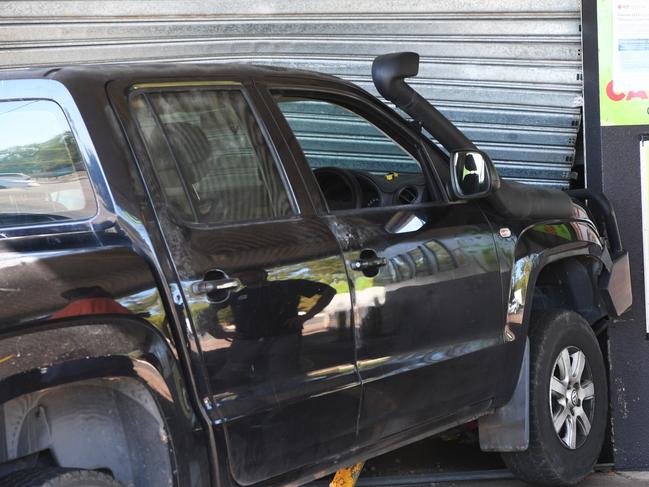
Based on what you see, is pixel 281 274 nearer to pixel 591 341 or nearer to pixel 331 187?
pixel 331 187

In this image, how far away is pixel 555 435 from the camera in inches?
188

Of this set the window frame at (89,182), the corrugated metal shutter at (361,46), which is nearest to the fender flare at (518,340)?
the corrugated metal shutter at (361,46)

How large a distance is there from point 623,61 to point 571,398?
205cm

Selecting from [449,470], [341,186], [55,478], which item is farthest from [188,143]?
[449,470]

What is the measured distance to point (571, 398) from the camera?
4961 mm

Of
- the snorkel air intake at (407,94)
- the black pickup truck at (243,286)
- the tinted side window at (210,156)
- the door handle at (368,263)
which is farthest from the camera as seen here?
the snorkel air intake at (407,94)

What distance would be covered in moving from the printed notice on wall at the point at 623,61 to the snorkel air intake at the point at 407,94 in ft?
5.06

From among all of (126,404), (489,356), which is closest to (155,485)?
(126,404)

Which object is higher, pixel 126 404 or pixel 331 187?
pixel 331 187

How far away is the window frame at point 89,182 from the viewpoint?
3029 mm

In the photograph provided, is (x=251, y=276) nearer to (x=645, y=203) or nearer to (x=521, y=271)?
(x=521, y=271)

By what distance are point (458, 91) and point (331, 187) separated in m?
2.30

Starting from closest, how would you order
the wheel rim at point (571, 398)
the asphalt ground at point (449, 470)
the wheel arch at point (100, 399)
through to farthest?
the wheel arch at point (100, 399) < the wheel rim at point (571, 398) < the asphalt ground at point (449, 470)

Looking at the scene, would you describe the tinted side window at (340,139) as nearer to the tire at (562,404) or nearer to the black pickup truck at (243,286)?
the black pickup truck at (243,286)
